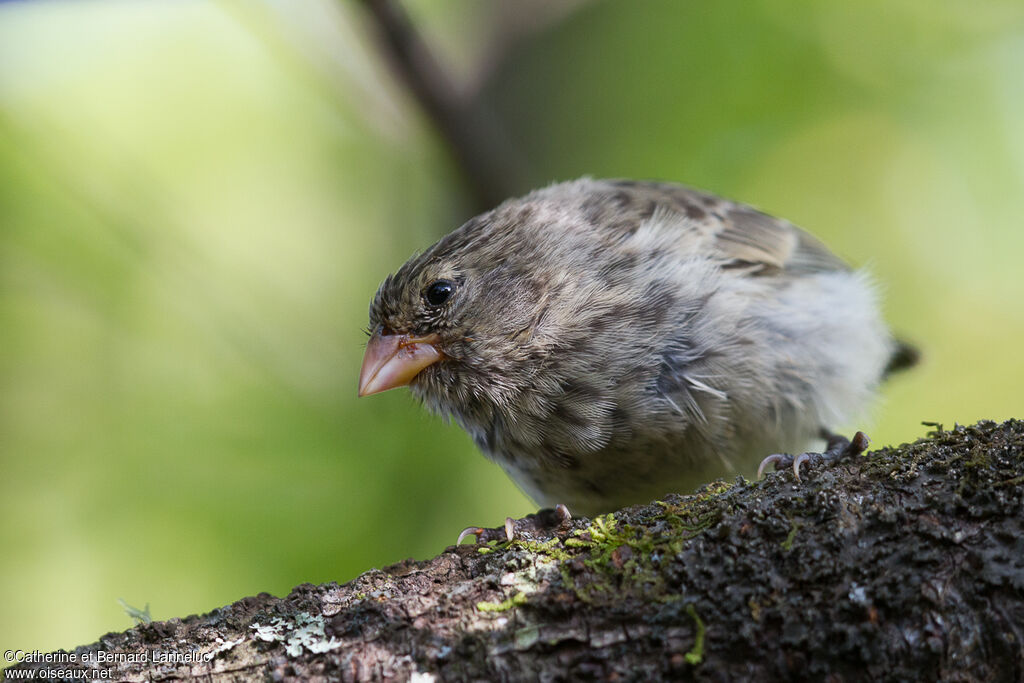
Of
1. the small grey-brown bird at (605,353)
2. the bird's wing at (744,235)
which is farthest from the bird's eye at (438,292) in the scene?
the bird's wing at (744,235)

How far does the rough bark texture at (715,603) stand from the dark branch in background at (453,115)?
3307 mm

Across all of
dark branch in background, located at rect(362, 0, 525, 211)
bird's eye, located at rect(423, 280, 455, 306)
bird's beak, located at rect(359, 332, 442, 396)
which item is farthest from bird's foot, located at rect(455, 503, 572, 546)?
dark branch in background, located at rect(362, 0, 525, 211)

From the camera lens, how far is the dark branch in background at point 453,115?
4.64 meters

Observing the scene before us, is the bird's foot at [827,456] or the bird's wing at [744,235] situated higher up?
the bird's wing at [744,235]

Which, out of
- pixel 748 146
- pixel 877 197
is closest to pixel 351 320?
pixel 748 146

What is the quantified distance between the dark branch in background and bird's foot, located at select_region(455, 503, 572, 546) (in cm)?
290

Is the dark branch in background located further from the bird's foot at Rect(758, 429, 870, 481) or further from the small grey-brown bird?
the bird's foot at Rect(758, 429, 870, 481)

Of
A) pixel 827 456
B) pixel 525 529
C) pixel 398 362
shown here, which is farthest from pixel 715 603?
pixel 398 362

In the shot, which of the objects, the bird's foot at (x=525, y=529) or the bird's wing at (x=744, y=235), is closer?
the bird's foot at (x=525, y=529)

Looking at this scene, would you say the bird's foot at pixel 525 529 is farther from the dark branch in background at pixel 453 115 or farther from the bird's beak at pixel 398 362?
the dark branch in background at pixel 453 115

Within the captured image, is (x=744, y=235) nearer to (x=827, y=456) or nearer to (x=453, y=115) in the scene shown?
(x=827, y=456)

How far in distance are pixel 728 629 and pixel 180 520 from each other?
409cm

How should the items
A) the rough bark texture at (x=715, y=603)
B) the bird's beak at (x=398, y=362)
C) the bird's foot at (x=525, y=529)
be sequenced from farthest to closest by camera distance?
1. the bird's beak at (x=398, y=362)
2. the bird's foot at (x=525, y=529)
3. the rough bark texture at (x=715, y=603)

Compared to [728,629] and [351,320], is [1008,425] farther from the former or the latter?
[351,320]
